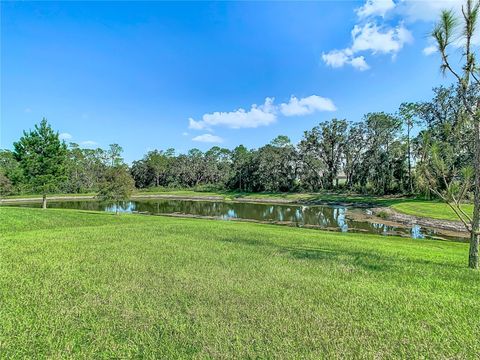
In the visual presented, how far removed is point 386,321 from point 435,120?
186ft

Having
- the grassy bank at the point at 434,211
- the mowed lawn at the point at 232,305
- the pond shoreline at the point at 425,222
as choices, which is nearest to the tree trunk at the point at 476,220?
the mowed lawn at the point at 232,305

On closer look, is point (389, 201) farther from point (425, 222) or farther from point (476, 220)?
point (476, 220)

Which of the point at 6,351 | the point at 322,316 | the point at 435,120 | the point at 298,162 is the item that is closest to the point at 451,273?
the point at 322,316

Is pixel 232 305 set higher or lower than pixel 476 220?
lower

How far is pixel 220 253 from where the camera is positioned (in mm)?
7926

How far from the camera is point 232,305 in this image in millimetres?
4406

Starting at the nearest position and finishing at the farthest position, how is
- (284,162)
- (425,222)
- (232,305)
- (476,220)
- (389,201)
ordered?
(232,305), (476,220), (425,222), (389,201), (284,162)

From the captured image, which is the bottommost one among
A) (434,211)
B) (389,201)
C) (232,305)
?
(434,211)

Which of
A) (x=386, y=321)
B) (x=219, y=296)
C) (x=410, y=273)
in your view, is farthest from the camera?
(x=410, y=273)

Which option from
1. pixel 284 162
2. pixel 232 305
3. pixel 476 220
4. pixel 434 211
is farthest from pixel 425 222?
pixel 284 162

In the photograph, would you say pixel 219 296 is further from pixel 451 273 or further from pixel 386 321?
pixel 451 273

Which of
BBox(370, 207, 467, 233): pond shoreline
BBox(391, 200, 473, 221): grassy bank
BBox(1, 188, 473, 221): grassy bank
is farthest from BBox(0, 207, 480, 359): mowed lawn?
BBox(1, 188, 473, 221): grassy bank

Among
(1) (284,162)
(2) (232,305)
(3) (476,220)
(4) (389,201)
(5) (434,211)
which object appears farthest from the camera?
(1) (284,162)

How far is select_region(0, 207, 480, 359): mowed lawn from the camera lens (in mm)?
3336
